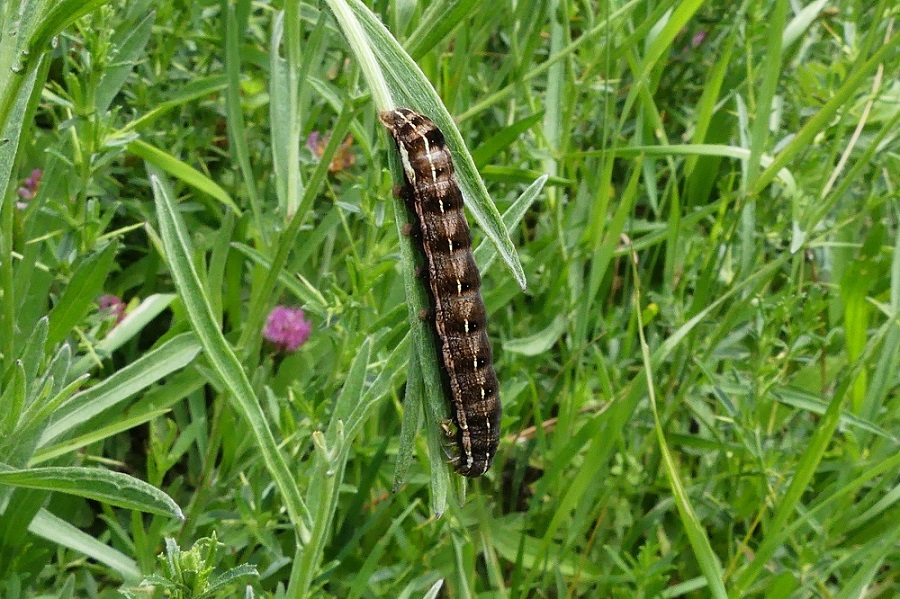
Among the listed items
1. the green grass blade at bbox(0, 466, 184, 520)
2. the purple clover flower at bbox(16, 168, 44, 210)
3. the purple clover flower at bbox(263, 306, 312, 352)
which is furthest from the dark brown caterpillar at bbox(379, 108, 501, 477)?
the purple clover flower at bbox(16, 168, 44, 210)

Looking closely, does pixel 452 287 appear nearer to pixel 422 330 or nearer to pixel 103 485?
pixel 422 330

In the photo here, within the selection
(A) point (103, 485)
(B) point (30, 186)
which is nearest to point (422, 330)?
(A) point (103, 485)

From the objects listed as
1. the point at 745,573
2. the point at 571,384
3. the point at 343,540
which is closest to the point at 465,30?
the point at 571,384

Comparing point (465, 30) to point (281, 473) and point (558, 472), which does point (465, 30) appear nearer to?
point (558, 472)

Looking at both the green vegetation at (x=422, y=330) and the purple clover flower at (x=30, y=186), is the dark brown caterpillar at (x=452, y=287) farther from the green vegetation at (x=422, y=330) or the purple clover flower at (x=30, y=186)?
the purple clover flower at (x=30, y=186)

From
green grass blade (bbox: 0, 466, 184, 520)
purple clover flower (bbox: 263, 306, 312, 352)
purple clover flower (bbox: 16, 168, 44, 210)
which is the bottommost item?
purple clover flower (bbox: 263, 306, 312, 352)

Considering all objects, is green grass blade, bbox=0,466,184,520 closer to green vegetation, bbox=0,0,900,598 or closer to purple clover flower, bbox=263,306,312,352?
green vegetation, bbox=0,0,900,598
